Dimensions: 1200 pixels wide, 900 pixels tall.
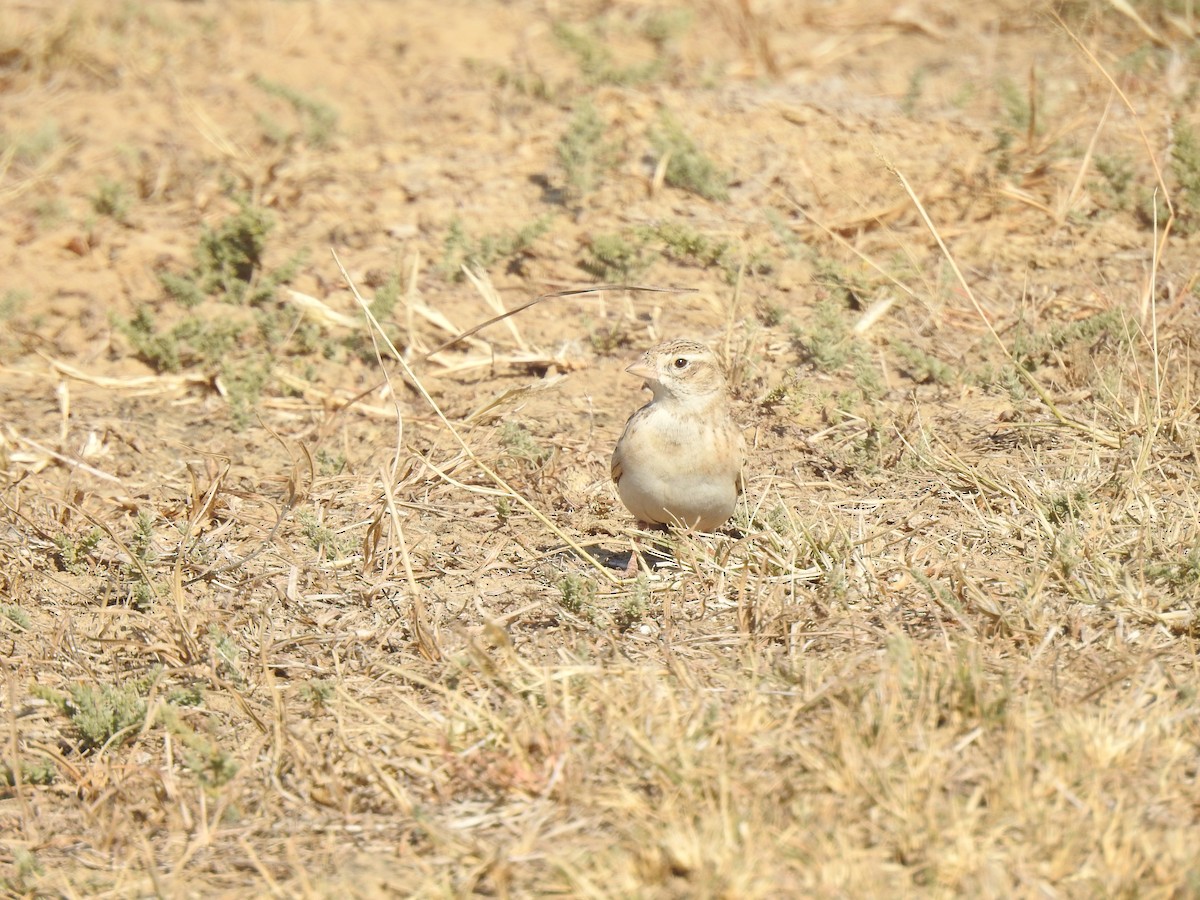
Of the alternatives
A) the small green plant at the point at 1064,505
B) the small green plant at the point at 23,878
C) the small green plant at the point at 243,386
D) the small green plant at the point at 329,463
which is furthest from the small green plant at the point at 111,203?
the small green plant at the point at 1064,505

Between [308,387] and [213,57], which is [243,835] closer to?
[308,387]

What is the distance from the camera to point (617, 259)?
750cm

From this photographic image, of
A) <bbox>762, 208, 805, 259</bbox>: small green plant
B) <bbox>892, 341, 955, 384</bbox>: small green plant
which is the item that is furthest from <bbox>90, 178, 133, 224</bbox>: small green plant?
<bbox>892, 341, 955, 384</bbox>: small green plant

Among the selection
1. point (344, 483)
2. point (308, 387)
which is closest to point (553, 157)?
point (308, 387)

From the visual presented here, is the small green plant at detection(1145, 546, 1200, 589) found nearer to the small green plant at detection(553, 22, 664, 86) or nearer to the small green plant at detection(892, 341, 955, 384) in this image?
the small green plant at detection(892, 341, 955, 384)

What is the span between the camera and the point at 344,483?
6246 mm

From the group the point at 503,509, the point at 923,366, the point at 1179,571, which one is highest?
the point at 1179,571

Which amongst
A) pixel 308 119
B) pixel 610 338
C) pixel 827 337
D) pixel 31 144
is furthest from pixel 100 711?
pixel 31 144

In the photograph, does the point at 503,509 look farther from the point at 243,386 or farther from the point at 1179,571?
the point at 1179,571

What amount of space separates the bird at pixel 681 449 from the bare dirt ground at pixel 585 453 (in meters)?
0.17

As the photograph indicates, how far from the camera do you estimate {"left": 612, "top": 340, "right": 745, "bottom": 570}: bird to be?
533cm

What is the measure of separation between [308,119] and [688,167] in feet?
9.33

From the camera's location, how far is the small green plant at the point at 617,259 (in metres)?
7.46

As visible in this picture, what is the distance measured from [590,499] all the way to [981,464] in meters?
1.62
